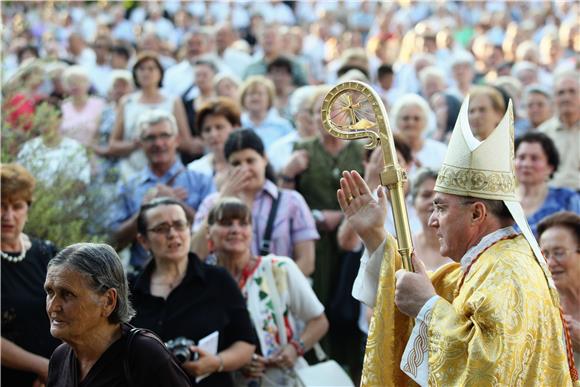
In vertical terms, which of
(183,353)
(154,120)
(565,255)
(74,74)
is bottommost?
(183,353)

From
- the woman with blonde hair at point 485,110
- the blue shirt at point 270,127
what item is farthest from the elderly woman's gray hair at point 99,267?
the blue shirt at point 270,127

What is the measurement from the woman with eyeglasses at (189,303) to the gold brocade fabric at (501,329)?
74.7 inches

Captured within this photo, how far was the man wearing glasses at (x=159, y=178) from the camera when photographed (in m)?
7.75

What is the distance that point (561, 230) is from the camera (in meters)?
5.47

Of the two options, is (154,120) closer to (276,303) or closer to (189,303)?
(276,303)

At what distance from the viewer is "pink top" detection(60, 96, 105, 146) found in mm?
9376

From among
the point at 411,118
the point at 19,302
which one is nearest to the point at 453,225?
the point at 19,302

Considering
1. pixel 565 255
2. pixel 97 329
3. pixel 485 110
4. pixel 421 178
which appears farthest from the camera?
pixel 485 110

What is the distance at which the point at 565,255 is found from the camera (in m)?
5.36

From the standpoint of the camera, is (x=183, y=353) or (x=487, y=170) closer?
(x=487, y=170)

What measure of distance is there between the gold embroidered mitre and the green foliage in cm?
331

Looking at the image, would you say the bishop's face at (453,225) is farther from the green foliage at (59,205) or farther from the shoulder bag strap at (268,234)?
the green foliage at (59,205)

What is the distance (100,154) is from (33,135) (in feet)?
5.56

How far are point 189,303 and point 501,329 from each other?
2334 millimetres
